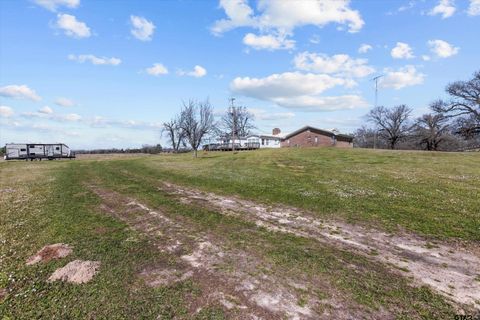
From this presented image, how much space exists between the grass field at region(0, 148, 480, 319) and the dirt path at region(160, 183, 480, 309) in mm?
119

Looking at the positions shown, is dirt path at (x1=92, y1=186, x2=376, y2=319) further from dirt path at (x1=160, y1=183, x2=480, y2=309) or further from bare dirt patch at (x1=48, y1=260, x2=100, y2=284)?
dirt path at (x1=160, y1=183, x2=480, y2=309)

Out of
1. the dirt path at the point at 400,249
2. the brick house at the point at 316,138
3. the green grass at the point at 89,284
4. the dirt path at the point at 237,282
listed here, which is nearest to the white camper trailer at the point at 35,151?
the brick house at the point at 316,138

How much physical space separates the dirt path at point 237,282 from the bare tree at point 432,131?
69.7 metres

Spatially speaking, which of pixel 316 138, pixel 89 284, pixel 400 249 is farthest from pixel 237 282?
pixel 316 138

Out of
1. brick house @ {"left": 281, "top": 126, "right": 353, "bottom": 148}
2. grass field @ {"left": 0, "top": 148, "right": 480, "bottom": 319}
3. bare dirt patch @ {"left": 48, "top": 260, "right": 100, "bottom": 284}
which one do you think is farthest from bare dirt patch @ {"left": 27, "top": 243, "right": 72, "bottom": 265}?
brick house @ {"left": 281, "top": 126, "right": 353, "bottom": 148}

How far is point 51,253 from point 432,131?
77687mm

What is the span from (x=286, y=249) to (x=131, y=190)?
11667 millimetres

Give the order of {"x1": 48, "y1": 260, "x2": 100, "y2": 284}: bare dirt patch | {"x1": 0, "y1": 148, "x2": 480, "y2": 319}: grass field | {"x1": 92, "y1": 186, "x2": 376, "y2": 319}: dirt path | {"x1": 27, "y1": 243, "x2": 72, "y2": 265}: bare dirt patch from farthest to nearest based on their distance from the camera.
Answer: {"x1": 27, "y1": 243, "x2": 72, "y2": 265}: bare dirt patch
{"x1": 48, "y1": 260, "x2": 100, "y2": 284}: bare dirt patch
{"x1": 0, "y1": 148, "x2": 480, "y2": 319}: grass field
{"x1": 92, "y1": 186, "x2": 376, "y2": 319}: dirt path

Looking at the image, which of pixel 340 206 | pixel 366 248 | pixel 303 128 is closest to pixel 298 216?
pixel 340 206

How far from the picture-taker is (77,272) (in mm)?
5969

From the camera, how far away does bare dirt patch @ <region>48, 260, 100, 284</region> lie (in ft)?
18.8

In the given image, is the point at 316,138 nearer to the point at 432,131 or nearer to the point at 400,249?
the point at 432,131

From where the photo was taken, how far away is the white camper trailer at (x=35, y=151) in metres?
63.4

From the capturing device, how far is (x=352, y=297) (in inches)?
190
